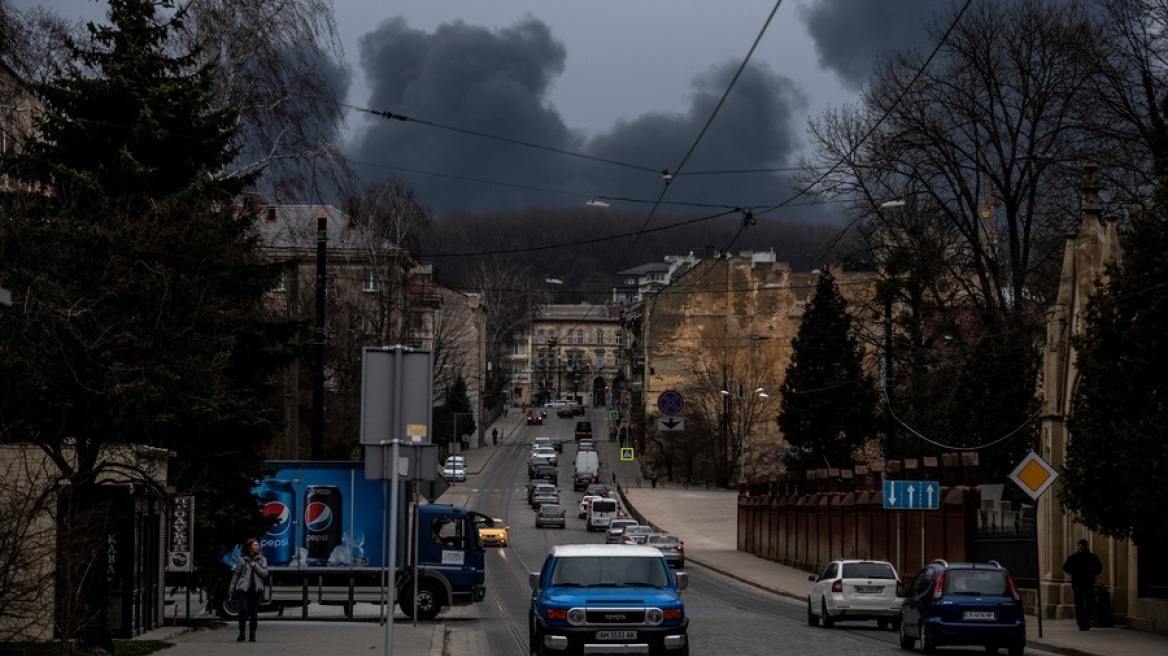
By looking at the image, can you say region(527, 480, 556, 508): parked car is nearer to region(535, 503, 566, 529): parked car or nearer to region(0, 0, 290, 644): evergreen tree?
region(535, 503, 566, 529): parked car

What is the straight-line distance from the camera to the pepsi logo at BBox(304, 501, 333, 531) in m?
34.2

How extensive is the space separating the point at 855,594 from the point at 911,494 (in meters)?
7.48

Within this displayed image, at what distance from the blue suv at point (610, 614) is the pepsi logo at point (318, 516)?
1449 cm

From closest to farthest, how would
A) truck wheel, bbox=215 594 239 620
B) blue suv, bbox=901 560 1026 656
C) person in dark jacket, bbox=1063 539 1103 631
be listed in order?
blue suv, bbox=901 560 1026 656 → person in dark jacket, bbox=1063 539 1103 631 → truck wheel, bbox=215 594 239 620

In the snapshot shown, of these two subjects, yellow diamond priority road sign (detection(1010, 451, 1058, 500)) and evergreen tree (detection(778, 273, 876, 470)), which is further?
evergreen tree (detection(778, 273, 876, 470))

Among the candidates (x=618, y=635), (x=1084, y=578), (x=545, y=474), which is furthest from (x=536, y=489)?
(x=618, y=635)

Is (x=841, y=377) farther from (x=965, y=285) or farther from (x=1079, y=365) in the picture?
(x=1079, y=365)

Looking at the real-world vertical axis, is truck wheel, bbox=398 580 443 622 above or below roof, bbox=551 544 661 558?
below

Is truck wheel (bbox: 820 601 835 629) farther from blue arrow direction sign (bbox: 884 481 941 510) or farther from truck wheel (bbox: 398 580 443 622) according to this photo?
truck wheel (bbox: 398 580 443 622)

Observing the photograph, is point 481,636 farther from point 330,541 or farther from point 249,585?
point 330,541

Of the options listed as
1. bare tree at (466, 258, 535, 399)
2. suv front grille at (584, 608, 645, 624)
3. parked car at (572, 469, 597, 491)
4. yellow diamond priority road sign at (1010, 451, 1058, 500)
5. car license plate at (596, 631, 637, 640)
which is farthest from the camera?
bare tree at (466, 258, 535, 399)

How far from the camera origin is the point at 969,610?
2388 centimetres

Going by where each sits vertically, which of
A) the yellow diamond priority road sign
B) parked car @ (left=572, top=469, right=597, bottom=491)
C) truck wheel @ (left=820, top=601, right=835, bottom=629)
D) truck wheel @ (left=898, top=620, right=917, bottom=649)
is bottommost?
truck wheel @ (left=820, top=601, right=835, bottom=629)

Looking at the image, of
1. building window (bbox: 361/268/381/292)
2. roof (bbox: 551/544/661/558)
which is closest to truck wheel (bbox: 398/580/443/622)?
roof (bbox: 551/544/661/558)
